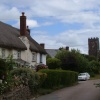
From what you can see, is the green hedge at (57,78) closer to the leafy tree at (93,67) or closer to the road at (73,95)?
the road at (73,95)

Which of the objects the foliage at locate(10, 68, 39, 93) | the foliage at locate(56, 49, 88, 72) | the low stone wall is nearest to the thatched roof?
the foliage at locate(10, 68, 39, 93)

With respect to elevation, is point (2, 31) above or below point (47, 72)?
above

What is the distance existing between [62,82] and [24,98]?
61.4 feet

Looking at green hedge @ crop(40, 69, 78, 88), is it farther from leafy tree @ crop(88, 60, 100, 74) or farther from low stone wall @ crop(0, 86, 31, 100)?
leafy tree @ crop(88, 60, 100, 74)

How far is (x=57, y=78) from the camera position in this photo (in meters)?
35.3

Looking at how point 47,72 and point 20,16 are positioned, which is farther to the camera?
point 20,16

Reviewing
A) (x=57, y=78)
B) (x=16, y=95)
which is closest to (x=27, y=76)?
(x=16, y=95)

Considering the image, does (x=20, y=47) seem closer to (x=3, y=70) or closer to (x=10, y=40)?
(x=10, y=40)

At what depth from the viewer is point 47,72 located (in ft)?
107

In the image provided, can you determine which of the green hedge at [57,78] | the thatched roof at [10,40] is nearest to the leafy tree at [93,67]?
the thatched roof at [10,40]

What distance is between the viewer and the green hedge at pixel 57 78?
1292 inches

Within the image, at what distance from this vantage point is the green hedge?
3281 cm

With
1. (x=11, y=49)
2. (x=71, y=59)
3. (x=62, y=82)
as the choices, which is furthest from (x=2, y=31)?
(x=71, y=59)

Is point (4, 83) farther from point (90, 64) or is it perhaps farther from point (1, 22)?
point (90, 64)
